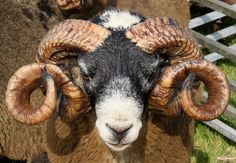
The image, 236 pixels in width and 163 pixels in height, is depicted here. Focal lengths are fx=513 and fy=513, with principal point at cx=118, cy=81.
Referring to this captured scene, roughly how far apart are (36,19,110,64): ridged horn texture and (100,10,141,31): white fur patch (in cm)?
9

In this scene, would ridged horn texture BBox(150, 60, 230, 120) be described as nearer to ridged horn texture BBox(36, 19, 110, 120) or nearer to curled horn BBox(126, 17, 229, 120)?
curled horn BBox(126, 17, 229, 120)

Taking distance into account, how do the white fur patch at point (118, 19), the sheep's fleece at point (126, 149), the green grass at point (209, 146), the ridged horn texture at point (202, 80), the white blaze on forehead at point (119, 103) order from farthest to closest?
the green grass at point (209, 146)
the sheep's fleece at point (126, 149)
the white fur patch at point (118, 19)
the ridged horn texture at point (202, 80)
the white blaze on forehead at point (119, 103)

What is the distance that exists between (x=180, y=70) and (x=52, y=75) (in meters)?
0.60

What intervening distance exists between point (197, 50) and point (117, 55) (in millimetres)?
422

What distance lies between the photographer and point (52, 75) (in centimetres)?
240

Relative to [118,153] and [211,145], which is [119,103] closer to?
[118,153]

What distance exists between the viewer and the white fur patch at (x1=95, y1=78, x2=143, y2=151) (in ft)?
7.24

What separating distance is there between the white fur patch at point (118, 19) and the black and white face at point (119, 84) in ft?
0.24

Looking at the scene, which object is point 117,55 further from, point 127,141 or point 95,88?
point 127,141

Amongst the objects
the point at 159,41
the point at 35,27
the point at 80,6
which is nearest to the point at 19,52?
the point at 35,27

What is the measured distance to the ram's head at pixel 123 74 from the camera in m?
2.30

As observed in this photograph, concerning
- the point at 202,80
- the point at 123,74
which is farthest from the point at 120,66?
the point at 202,80

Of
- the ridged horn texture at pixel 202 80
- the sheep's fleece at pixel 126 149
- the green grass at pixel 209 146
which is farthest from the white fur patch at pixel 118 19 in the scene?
the green grass at pixel 209 146

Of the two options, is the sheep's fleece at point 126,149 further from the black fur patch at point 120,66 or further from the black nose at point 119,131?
the black nose at point 119,131
